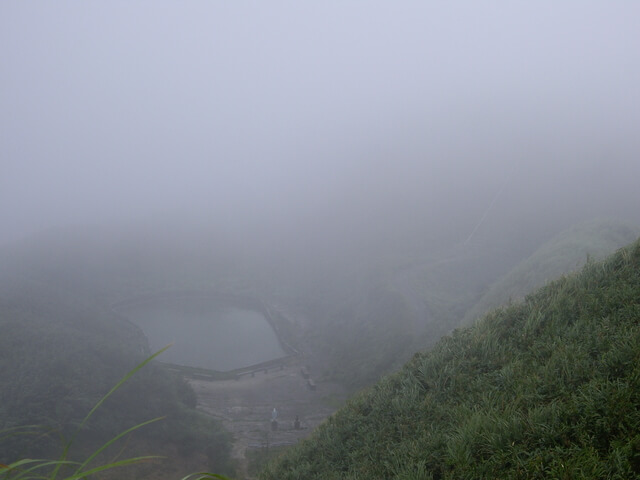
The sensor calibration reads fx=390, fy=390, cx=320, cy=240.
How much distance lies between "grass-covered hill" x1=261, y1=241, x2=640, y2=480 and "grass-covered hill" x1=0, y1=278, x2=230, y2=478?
10.8 metres

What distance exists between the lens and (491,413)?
439 cm

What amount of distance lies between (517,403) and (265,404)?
21588 mm

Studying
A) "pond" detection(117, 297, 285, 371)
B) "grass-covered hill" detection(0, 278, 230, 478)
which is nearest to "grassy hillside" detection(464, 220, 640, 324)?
"grass-covered hill" detection(0, 278, 230, 478)

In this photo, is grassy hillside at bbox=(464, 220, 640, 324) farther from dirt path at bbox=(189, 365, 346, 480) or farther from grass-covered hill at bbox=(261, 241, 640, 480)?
grass-covered hill at bbox=(261, 241, 640, 480)

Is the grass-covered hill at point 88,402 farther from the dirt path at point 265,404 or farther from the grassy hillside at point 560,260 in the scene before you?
the grassy hillside at point 560,260

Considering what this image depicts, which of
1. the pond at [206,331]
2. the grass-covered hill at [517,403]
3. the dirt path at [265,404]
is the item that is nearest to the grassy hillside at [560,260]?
the dirt path at [265,404]

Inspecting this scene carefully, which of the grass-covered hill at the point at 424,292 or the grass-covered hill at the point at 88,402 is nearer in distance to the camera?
the grass-covered hill at the point at 88,402

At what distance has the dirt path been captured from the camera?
18672 millimetres

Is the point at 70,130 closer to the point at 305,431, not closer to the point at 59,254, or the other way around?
the point at 59,254

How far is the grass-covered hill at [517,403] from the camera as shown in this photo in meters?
3.42

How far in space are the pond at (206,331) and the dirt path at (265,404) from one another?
4.65 metres

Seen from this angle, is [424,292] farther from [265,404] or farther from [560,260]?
[265,404]

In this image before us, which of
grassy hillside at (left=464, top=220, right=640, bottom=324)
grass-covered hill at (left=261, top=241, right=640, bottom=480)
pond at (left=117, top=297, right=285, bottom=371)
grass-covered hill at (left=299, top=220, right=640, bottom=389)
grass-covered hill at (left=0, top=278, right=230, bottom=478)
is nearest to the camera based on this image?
grass-covered hill at (left=261, top=241, right=640, bottom=480)

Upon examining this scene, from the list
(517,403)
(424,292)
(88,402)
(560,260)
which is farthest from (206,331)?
(517,403)
